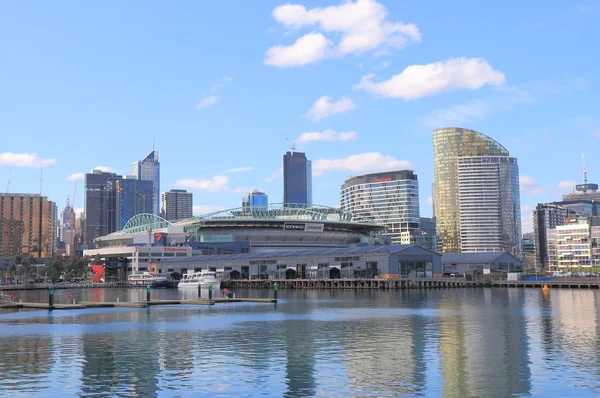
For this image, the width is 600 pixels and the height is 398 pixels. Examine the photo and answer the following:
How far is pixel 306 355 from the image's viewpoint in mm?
49031

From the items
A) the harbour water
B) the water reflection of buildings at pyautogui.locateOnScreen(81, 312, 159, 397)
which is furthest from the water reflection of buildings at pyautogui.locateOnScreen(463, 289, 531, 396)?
the water reflection of buildings at pyautogui.locateOnScreen(81, 312, 159, 397)

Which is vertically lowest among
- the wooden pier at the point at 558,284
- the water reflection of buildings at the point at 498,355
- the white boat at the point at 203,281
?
the water reflection of buildings at the point at 498,355

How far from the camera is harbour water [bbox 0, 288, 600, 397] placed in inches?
1480

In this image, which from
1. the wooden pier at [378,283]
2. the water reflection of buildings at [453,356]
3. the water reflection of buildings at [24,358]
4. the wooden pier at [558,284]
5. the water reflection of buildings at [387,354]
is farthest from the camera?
the wooden pier at [378,283]

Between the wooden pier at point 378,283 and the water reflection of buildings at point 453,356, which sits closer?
the water reflection of buildings at point 453,356

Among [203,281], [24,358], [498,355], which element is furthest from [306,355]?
[203,281]

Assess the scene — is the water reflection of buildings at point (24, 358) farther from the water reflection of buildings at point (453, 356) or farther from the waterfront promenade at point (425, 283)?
the waterfront promenade at point (425, 283)

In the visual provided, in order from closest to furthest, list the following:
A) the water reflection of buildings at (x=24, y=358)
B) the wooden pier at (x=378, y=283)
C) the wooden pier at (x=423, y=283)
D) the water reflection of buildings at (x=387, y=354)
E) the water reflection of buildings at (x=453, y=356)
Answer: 1. the water reflection of buildings at (x=453, y=356)
2. the water reflection of buildings at (x=387, y=354)
3. the water reflection of buildings at (x=24, y=358)
4. the wooden pier at (x=423, y=283)
5. the wooden pier at (x=378, y=283)

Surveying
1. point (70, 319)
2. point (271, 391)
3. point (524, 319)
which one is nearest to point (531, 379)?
point (271, 391)

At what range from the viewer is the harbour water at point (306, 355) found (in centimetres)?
3759

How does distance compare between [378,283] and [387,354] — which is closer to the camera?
[387,354]

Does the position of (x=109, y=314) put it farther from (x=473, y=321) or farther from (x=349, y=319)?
(x=473, y=321)

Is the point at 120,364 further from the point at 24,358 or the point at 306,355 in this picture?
the point at 306,355

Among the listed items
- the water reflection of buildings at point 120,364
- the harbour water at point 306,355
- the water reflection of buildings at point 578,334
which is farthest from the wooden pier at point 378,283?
the water reflection of buildings at point 120,364
